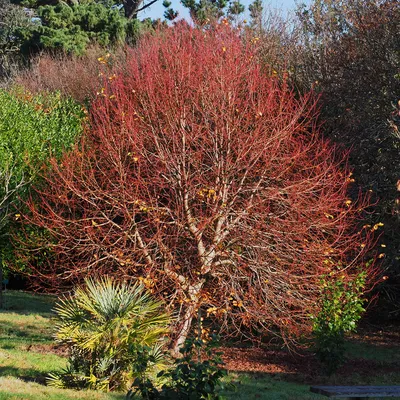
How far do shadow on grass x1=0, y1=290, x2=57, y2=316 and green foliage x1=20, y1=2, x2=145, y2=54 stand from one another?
560 inches

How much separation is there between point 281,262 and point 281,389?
7.12 ft

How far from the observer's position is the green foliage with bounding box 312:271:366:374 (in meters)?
11.5

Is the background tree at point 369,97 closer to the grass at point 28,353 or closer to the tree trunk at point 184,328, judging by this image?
the tree trunk at point 184,328

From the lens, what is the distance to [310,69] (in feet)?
56.1

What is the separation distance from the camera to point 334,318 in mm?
11422

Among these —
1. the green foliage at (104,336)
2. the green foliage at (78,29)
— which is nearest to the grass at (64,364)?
the green foliage at (104,336)

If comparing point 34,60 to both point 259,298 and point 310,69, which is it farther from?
point 259,298

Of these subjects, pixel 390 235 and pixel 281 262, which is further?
pixel 390 235

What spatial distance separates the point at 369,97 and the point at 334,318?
574 cm

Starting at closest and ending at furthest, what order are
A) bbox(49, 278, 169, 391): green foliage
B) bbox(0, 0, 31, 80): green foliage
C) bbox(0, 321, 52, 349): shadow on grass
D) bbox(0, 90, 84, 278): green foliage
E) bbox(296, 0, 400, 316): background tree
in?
bbox(49, 278, 169, 391): green foliage
bbox(0, 321, 52, 349): shadow on grass
bbox(296, 0, 400, 316): background tree
bbox(0, 90, 84, 278): green foliage
bbox(0, 0, 31, 80): green foliage

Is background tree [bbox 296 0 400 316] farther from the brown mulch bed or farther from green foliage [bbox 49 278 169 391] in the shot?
green foliage [bbox 49 278 169 391]

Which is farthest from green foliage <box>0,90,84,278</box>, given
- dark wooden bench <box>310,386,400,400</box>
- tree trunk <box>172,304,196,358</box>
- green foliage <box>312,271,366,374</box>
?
dark wooden bench <box>310,386,400,400</box>

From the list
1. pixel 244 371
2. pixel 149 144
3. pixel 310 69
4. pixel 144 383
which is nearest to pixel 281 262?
pixel 244 371

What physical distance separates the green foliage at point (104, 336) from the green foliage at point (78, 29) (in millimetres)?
23291
